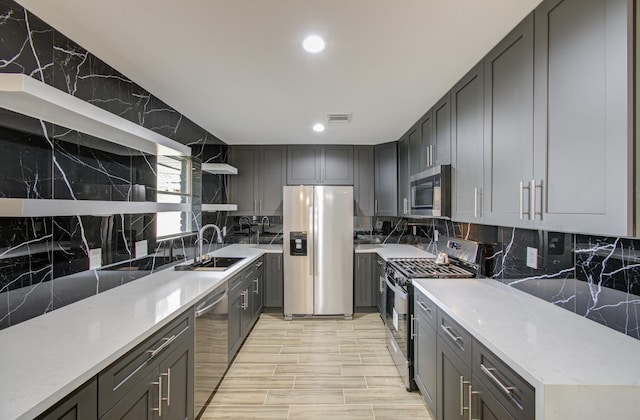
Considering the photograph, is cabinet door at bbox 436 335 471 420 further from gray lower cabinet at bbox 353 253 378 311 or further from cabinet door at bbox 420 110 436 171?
gray lower cabinet at bbox 353 253 378 311

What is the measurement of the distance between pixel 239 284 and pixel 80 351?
1732 millimetres

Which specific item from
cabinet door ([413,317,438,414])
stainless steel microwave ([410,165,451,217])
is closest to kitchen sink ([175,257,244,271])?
cabinet door ([413,317,438,414])

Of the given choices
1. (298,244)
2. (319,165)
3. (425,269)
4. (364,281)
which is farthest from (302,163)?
(425,269)

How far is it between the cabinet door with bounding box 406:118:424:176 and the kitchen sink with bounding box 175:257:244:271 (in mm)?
2203

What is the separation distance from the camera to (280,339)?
3.26 m

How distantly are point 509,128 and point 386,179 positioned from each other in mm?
2639

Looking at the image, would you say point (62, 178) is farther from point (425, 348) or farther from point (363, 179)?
point (363, 179)

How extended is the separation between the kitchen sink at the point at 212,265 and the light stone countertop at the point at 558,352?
1949 millimetres

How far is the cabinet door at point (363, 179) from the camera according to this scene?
4.35 m

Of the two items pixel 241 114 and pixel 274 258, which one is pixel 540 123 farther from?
pixel 274 258

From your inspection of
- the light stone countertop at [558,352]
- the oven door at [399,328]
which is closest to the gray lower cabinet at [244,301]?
the oven door at [399,328]

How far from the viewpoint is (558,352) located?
3.60 feet

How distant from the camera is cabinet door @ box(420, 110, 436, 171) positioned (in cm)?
278

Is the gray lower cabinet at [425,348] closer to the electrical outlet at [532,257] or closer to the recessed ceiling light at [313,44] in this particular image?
the electrical outlet at [532,257]
